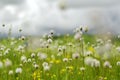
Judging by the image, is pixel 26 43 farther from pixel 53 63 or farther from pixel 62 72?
pixel 62 72

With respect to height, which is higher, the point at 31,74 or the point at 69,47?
the point at 69,47

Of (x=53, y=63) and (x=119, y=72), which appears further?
(x=53, y=63)

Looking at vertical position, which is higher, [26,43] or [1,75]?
[26,43]

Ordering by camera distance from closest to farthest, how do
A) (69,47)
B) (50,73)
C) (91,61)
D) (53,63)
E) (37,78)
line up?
1. (91,61)
2. (37,78)
3. (50,73)
4. (53,63)
5. (69,47)

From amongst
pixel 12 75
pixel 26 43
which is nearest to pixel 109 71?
pixel 12 75

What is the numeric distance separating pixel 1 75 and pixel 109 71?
2.12m

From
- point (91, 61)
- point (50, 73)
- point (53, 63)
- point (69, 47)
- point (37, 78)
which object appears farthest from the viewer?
point (69, 47)

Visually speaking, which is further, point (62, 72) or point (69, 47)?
point (69, 47)

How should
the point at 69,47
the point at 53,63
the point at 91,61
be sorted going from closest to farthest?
the point at 91,61
the point at 53,63
the point at 69,47

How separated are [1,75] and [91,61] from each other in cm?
225

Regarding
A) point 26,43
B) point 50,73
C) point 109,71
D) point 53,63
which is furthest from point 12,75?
point 26,43

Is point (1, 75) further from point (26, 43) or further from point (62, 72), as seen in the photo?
point (26, 43)

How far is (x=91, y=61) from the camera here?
5746mm

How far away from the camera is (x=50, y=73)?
739 centimetres
